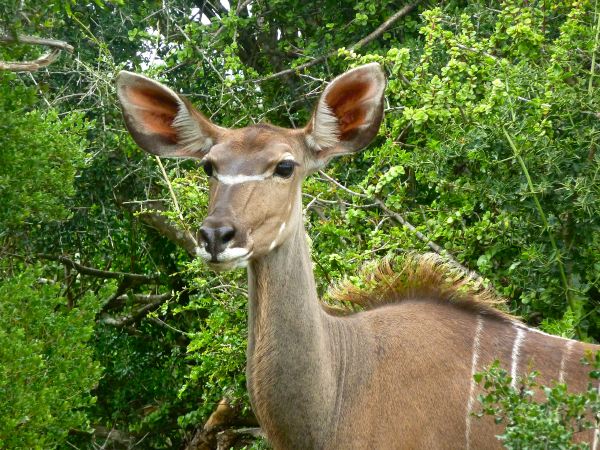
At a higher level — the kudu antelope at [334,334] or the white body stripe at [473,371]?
the kudu antelope at [334,334]

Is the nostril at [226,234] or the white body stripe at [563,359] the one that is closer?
the nostril at [226,234]

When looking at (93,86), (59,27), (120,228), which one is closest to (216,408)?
(120,228)

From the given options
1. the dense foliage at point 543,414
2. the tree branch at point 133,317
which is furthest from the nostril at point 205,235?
the tree branch at point 133,317

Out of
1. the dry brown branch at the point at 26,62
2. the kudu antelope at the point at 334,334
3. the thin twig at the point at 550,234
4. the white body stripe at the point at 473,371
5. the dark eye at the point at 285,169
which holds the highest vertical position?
the dry brown branch at the point at 26,62

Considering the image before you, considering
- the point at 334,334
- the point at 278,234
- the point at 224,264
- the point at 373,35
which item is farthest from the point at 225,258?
the point at 373,35

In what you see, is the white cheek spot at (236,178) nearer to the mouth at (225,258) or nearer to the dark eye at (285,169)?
the dark eye at (285,169)

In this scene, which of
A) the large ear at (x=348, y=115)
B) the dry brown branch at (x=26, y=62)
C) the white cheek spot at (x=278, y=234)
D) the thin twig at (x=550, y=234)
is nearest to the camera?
the white cheek spot at (x=278, y=234)

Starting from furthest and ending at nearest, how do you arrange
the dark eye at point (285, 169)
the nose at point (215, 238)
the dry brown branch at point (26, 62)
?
the dry brown branch at point (26, 62), the dark eye at point (285, 169), the nose at point (215, 238)

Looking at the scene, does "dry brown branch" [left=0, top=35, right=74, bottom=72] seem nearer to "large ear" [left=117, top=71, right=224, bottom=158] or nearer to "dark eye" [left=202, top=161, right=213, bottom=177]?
"large ear" [left=117, top=71, right=224, bottom=158]

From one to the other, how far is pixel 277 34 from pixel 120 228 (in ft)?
5.94

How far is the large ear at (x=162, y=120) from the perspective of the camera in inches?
172

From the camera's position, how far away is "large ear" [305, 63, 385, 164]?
4.30 meters

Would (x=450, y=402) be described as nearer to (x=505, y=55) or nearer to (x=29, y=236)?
(x=505, y=55)

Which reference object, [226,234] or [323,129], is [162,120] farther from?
[226,234]
